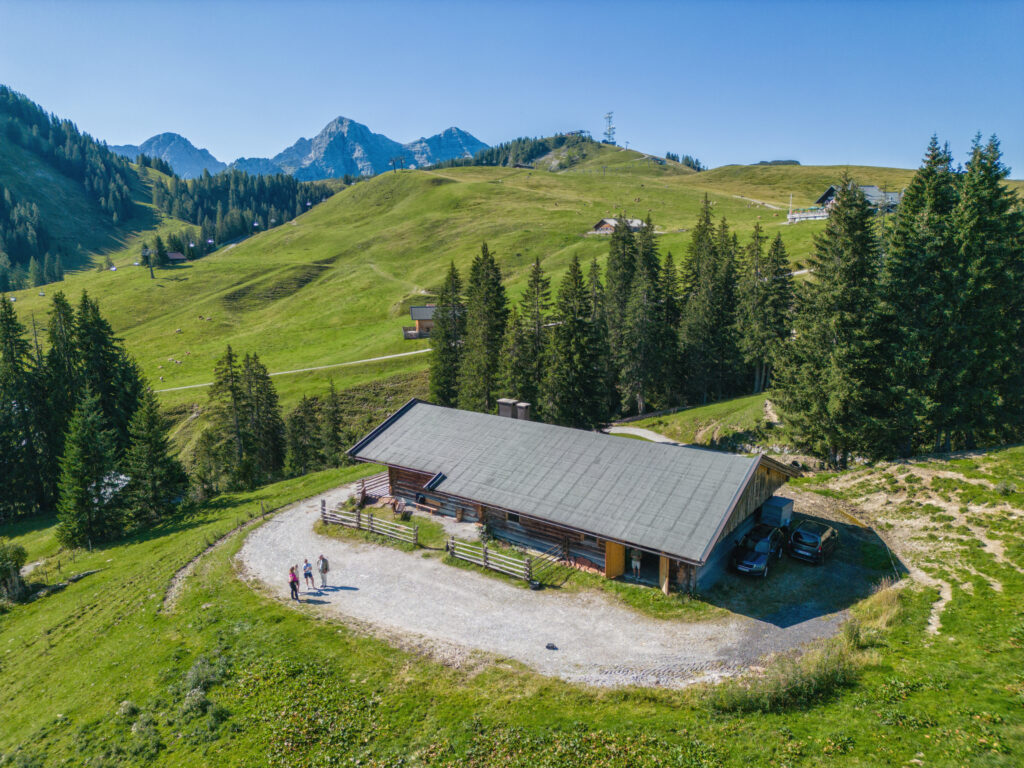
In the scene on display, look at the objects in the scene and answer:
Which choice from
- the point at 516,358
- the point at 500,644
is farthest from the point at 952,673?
the point at 516,358

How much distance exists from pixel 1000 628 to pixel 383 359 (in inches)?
3180

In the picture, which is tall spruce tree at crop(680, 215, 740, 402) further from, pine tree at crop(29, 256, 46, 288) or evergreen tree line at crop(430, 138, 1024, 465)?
pine tree at crop(29, 256, 46, 288)

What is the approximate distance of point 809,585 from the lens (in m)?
24.1

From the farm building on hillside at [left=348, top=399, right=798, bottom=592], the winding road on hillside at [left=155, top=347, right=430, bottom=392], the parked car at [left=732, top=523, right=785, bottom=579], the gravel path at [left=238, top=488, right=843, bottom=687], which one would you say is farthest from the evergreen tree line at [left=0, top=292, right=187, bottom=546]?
the parked car at [left=732, top=523, right=785, bottom=579]

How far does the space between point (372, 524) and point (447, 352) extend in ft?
115

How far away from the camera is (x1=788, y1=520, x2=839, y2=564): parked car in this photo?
2553cm

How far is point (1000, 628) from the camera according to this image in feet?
60.9

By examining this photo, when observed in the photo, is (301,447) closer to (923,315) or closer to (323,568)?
(323,568)

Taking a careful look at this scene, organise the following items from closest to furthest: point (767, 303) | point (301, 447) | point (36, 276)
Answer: point (767, 303) → point (301, 447) → point (36, 276)

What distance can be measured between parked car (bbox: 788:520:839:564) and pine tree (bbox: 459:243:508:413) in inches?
1197

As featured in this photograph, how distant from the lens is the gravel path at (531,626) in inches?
768

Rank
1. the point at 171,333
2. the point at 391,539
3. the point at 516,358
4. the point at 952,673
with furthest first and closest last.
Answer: the point at 171,333 < the point at 516,358 < the point at 391,539 < the point at 952,673

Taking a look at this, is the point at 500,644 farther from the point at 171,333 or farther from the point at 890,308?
the point at 171,333

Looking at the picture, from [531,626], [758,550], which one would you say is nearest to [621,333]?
[758,550]
